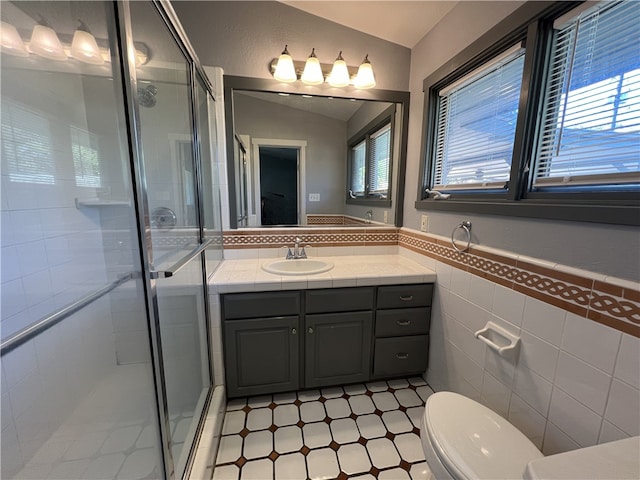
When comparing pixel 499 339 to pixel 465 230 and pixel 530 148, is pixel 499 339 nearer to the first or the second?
pixel 465 230

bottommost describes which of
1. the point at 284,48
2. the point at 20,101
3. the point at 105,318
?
the point at 105,318

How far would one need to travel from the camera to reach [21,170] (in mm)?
1049

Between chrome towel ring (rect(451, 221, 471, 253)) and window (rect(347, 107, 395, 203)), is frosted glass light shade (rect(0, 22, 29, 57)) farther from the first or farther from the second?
chrome towel ring (rect(451, 221, 471, 253))

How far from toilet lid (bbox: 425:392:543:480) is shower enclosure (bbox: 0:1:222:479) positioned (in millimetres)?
996

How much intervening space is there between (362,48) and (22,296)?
7.50ft

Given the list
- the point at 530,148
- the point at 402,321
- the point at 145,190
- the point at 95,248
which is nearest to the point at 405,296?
the point at 402,321

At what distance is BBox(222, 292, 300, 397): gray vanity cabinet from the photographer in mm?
1484

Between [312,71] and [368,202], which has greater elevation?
[312,71]

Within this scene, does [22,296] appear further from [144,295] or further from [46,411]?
[144,295]

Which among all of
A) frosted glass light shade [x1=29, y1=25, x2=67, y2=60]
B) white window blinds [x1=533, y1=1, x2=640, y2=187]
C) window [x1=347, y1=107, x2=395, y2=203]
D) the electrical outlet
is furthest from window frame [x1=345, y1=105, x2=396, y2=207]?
frosted glass light shade [x1=29, y1=25, x2=67, y2=60]

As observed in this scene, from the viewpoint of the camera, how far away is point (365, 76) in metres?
1.78

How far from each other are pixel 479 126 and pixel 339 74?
37.2 inches

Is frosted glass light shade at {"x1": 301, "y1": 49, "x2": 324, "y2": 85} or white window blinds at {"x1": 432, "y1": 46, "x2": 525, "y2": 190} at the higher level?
frosted glass light shade at {"x1": 301, "y1": 49, "x2": 324, "y2": 85}

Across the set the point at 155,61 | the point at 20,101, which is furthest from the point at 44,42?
the point at 155,61
